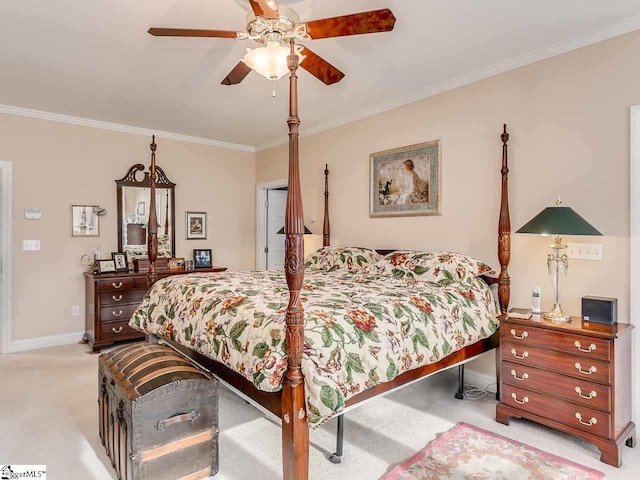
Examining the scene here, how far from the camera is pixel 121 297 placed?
4.35 meters

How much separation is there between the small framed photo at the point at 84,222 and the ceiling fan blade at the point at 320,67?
3.44m

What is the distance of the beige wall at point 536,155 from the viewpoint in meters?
2.57

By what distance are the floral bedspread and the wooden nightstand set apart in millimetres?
331

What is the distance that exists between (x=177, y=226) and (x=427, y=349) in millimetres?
4032

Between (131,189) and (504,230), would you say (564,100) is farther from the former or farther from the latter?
(131,189)

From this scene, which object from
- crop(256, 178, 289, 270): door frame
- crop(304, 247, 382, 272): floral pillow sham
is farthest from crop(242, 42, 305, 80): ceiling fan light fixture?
crop(256, 178, 289, 270): door frame

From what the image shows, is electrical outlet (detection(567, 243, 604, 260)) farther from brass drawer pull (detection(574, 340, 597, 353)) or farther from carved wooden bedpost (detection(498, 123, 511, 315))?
brass drawer pull (detection(574, 340, 597, 353))

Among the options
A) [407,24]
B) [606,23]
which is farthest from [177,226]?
[606,23]

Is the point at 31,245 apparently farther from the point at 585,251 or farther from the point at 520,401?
the point at 585,251

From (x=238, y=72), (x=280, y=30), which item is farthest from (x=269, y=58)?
(x=238, y=72)

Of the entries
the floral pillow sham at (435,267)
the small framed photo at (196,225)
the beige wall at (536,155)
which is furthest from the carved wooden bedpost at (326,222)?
the small framed photo at (196,225)

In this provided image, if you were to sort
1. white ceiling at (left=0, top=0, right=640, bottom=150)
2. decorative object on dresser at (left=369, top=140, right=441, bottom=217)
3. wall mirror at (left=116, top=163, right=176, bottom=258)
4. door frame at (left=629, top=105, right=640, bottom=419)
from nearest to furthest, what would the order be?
white ceiling at (left=0, top=0, right=640, bottom=150)
door frame at (left=629, top=105, right=640, bottom=419)
decorative object on dresser at (left=369, top=140, right=441, bottom=217)
wall mirror at (left=116, top=163, right=176, bottom=258)

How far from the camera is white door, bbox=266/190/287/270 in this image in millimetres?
6023

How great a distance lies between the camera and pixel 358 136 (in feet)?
14.4
